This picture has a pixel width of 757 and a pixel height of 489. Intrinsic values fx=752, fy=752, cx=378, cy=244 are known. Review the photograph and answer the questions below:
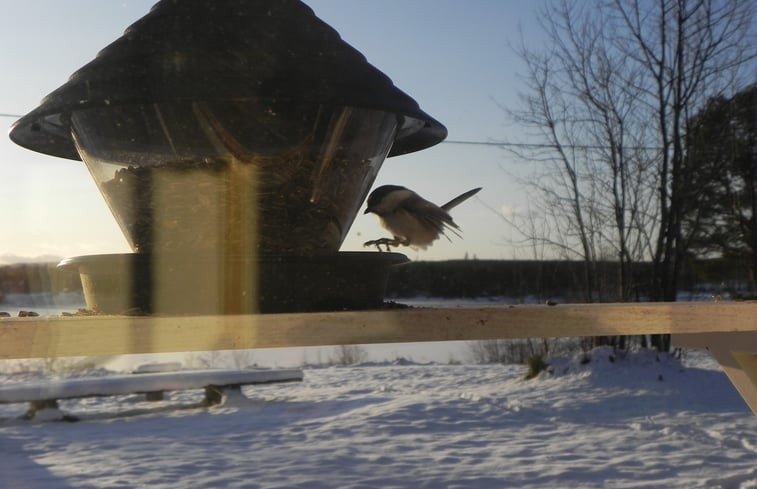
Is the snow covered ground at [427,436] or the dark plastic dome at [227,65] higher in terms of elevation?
the dark plastic dome at [227,65]

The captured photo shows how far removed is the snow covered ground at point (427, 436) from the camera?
15.0 ft

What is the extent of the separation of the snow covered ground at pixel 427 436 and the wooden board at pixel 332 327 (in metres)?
2.97

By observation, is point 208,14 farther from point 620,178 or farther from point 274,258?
point 620,178

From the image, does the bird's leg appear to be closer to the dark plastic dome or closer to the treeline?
the dark plastic dome

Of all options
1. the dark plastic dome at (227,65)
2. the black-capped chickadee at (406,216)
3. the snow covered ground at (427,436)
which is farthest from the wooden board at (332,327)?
the snow covered ground at (427,436)

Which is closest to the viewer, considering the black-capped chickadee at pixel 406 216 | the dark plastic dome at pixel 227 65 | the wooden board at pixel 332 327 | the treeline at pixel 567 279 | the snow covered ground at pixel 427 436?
the wooden board at pixel 332 327

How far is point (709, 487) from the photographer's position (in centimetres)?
431

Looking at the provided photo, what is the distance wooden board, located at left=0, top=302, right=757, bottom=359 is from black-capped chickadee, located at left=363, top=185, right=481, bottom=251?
2.02 ft

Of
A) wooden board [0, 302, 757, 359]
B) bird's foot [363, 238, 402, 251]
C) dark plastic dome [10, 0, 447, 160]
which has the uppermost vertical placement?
dark plastic dome [10, 0, 447, 160]

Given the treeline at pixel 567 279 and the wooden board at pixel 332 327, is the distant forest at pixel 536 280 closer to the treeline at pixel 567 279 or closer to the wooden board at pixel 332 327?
the treeline at pixel 567 279

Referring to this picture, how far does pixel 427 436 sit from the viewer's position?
5.61 m

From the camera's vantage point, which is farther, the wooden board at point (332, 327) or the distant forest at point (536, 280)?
the distant forest at point (536, 280)

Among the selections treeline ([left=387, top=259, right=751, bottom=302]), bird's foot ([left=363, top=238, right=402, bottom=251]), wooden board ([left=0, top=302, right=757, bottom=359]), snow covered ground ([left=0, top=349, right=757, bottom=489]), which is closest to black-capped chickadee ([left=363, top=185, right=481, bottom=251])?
bird's foot ([left=363, top=238, right=402, bottom=251])

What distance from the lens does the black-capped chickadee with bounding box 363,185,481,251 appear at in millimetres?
2191
